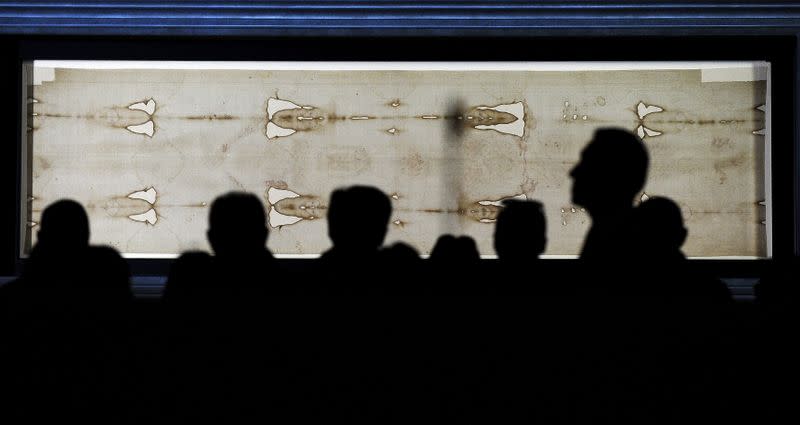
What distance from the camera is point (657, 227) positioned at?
244 centimetres

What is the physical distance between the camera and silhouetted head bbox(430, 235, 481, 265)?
4.02 metres

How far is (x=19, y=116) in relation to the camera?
15.6 ft

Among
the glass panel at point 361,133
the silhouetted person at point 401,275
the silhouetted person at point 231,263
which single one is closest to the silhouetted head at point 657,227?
the silhouetted person at point 401,275

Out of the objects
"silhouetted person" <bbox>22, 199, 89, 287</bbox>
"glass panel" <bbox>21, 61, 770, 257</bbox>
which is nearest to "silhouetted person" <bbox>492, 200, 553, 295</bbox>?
"glass panel" <bbox>21, 61, 770, 257</bbox>

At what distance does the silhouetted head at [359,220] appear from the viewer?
2971mm

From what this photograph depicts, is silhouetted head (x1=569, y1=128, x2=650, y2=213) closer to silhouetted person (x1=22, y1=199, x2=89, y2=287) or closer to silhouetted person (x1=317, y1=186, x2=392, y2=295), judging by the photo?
silhouetted person (x1=317, y1=186, x2=392, y2=295)

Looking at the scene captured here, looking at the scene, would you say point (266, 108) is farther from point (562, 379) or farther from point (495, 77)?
point (562, 379)

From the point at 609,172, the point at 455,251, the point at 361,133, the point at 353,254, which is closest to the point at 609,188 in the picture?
the point at 609,172

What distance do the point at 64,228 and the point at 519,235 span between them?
6.12 feet

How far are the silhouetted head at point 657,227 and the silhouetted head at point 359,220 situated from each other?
988mm

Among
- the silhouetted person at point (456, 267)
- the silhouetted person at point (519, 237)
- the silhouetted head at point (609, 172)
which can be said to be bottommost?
the silhouetted person at point (456, 267)

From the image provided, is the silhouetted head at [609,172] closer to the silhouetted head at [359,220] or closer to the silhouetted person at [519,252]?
the silhouetted person at [519,252]

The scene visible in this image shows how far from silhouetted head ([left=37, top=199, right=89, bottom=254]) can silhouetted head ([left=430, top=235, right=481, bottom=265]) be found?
165 centimetres

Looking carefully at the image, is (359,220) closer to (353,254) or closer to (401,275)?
(353,254)
